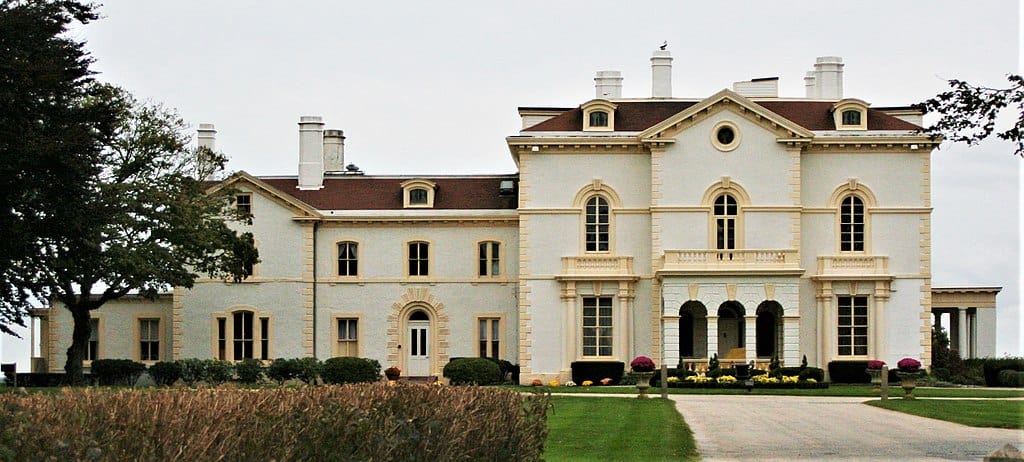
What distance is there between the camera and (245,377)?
5506cm

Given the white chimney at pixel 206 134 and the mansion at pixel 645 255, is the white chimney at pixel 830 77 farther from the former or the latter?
the white chimney at pixel 206 134

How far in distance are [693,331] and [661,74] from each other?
9391mm

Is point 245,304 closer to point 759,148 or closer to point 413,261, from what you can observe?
point 413,261

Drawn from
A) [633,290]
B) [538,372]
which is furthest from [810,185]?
[538,372]

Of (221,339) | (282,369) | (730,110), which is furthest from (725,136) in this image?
(221,339)

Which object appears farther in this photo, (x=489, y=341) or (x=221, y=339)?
(x=489, y=341)

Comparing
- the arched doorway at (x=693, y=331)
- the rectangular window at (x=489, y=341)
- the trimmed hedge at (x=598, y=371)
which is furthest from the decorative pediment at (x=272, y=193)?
the arched doorway at (x=693, y=331)

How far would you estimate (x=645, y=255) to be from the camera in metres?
55.0

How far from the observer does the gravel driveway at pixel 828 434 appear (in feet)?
77.3

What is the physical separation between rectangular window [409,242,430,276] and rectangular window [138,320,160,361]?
9.59 meters

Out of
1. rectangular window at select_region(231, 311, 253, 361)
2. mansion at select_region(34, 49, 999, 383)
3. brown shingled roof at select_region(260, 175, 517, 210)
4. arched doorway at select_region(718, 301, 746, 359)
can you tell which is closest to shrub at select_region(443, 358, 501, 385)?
mansion at select_region(34, 49, 999, 383)

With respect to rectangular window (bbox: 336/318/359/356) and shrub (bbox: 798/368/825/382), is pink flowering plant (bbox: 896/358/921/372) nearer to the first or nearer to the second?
shrub (bbox: 798/368/825/382)

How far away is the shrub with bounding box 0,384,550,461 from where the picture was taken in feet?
38.4

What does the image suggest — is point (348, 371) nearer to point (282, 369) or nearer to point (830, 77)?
point (282, 369)
